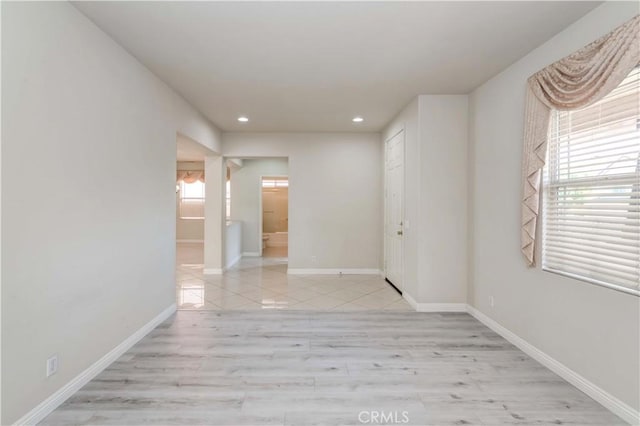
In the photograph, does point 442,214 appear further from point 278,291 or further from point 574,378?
point 278,291

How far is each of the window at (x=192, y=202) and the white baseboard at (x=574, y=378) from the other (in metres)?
9.59

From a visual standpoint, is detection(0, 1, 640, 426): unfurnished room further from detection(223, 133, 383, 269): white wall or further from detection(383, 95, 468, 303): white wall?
detection(223, 133, 383, 269): white wall

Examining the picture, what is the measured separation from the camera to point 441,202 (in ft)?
12.5

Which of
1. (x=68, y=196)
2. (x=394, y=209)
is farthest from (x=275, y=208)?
(x=68, y=196)

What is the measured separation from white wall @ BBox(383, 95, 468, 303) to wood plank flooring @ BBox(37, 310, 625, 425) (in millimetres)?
681

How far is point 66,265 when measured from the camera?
206 centimetres

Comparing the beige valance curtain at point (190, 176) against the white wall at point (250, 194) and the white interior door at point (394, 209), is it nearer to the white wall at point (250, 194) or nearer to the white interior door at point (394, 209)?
the white wall at point (250, 194)

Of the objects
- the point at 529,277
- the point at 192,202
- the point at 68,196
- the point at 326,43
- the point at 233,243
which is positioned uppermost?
the point at 326,43

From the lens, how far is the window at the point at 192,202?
411 inches

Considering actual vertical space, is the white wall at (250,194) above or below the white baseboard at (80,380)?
above

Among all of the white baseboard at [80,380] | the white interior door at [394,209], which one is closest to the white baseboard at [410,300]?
the white interior door at [394,209]

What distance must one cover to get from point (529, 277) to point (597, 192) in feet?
3.14

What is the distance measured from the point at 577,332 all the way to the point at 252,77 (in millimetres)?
3704

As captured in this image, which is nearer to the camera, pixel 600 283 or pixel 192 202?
pixel 600 283
